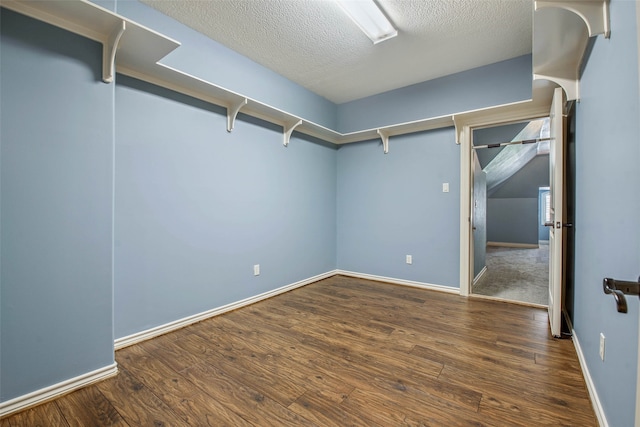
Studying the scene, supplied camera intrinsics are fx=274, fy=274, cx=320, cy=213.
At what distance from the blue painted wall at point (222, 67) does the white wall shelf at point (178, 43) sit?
0.17m

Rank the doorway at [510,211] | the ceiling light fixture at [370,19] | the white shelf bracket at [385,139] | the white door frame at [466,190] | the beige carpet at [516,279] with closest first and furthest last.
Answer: the ceiling light fixture at [370,19] < the white door frame at [466,190] < the beige carpet at [516,279] < the doorway at [510,211] < the white shelf bracket at [385,139]

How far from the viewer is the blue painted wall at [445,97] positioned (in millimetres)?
2842

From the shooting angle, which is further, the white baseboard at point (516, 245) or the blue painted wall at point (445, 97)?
the white baseboard at point (516, 245)

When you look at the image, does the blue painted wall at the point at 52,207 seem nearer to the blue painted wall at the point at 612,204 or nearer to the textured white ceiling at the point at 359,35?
the textured white ceiling at the point at 359,35

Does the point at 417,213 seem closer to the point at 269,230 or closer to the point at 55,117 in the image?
the point at 269,230

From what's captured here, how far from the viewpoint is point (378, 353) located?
1900 mm

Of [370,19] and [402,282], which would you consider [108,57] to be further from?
[402,282]

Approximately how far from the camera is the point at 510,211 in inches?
321

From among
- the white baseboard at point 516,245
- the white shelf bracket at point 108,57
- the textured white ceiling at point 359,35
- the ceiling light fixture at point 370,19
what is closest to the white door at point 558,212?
the textured white ceiling at point 359,35

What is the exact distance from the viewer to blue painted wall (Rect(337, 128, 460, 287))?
3279mm

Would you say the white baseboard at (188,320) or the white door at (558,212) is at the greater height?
the white door at (558,212)

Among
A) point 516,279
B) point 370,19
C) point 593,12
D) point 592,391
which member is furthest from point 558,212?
point 516,279

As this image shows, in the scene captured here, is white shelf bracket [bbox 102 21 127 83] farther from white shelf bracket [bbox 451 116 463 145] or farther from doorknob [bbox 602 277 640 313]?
white shelf bracket [bbox 451 116 463 145]

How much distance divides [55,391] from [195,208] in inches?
56.2
